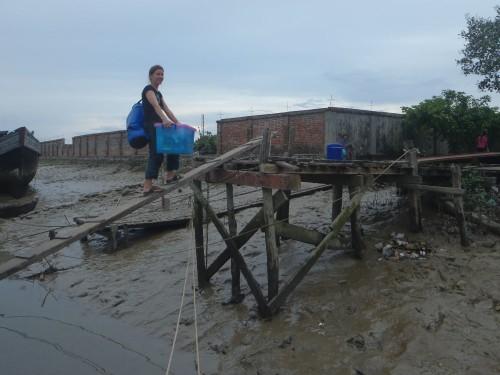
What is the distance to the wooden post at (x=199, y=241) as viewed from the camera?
23.1 feet

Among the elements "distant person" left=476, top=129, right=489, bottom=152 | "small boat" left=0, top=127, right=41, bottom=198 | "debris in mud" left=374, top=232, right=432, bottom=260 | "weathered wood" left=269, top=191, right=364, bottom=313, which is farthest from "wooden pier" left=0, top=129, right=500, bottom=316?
"small boat" left=0, top=127, right=41, bottom=198

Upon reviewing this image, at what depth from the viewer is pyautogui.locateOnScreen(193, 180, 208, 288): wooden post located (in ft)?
23.1

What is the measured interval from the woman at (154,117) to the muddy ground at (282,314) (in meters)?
2.22

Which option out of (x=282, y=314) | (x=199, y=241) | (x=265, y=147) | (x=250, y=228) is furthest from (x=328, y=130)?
(x=282, y=314)

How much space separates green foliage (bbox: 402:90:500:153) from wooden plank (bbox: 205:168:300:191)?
11930 mm

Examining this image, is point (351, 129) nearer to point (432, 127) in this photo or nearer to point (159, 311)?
point (432, 127)

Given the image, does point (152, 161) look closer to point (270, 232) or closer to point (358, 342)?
point (270, 232)

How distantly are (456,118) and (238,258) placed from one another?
12.9 meters

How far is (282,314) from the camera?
6.06m

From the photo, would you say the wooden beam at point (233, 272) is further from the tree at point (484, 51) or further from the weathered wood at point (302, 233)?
the tree at point (484, 51)

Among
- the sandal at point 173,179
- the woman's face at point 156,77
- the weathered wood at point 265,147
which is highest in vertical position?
the woman's face at point 156,77

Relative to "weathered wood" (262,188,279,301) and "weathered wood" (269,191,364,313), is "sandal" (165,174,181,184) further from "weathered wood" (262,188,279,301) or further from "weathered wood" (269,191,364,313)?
"weathered wood" (269,191,364,313)

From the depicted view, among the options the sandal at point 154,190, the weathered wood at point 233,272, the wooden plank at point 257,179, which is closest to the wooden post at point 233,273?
the weathered wood at point 233,272

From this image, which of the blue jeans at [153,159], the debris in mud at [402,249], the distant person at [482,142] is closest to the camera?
the blue jeans at [153,159]
